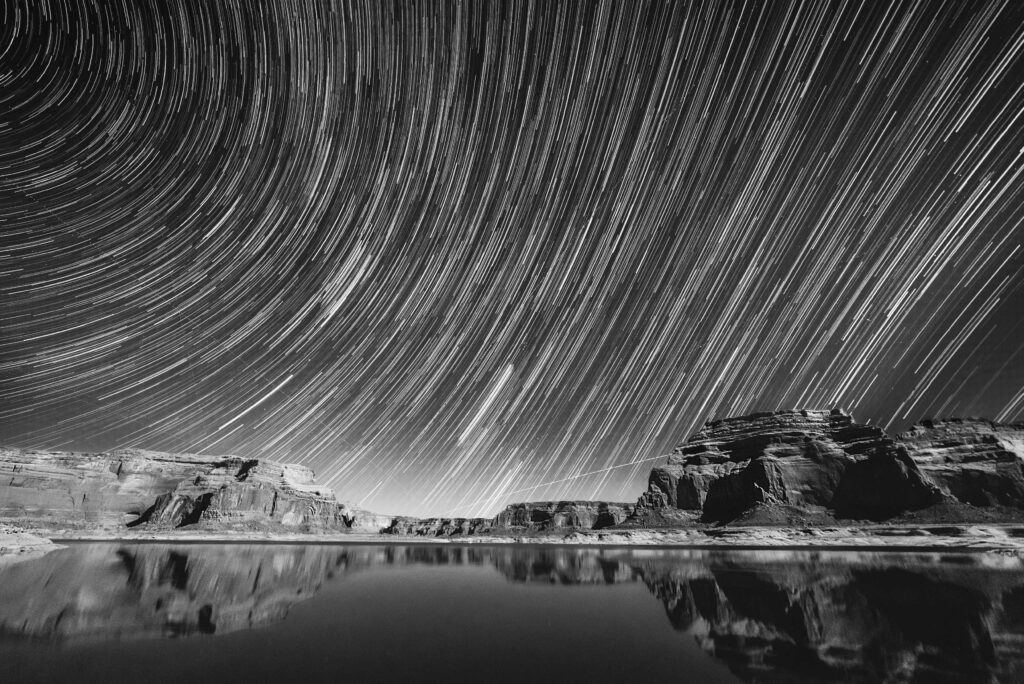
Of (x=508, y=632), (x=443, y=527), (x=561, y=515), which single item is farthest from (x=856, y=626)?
(x=443, y=527)

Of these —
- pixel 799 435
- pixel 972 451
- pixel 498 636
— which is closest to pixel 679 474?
pixel 799 435

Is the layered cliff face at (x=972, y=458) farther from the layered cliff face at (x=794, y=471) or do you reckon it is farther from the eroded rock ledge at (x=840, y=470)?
the layered cliff face at (x=794, y=471)

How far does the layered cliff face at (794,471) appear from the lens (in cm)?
8912

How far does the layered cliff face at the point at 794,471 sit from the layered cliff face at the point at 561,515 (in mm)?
39693

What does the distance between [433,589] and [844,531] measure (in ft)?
292

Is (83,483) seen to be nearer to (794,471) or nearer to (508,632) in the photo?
(508,632)

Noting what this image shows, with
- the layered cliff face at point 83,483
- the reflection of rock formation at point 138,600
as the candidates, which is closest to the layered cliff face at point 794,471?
the reflection of rock formation at point 138,600

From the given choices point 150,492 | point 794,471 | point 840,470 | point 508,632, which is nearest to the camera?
point 508,632

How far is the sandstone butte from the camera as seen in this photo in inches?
3352

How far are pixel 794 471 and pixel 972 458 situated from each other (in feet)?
110

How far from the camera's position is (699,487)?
12031 cm

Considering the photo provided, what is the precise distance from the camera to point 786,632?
1087 cm

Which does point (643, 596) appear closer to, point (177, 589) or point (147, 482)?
point (177, 589)

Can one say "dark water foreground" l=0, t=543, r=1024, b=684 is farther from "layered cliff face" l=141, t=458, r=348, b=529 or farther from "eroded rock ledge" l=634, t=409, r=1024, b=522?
"layered cliff face" l=141, t=458, r=348, b=529
